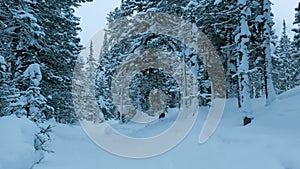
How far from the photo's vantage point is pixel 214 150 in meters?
9.59

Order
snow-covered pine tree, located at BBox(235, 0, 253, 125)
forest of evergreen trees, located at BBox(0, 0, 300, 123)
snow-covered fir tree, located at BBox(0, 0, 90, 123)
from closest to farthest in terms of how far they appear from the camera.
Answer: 1. snow-covered fir tree, located at BBox(0, 0, 90, 123)
2. forest of evergreen trees, located at BBox(0, 0, 300, 123)
3. snow-covered pine tree, located at BBox(235, 0, 253, 125)

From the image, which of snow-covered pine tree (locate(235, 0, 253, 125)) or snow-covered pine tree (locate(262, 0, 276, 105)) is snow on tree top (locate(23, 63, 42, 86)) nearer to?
snow-covered pine tree (locate(235, 0, 253, 125))

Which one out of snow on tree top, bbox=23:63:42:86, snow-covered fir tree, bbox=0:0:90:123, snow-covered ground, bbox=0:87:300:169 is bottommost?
snow-covered ground, bbox=0:87:300:169

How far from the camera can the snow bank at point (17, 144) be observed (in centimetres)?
688

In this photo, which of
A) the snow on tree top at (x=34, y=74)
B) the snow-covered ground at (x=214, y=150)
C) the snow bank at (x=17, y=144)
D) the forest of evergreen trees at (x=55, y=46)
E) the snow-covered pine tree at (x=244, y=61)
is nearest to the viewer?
the snow bank at (x=17, y=144)

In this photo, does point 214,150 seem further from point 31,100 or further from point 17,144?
point 31,100

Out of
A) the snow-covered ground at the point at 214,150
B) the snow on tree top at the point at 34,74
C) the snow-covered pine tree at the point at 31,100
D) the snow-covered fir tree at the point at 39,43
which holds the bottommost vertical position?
the snow-covered ground at the point at 214,150

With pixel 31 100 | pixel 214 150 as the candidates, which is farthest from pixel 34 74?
pixel 214 150

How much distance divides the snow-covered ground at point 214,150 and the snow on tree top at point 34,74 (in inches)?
98.1

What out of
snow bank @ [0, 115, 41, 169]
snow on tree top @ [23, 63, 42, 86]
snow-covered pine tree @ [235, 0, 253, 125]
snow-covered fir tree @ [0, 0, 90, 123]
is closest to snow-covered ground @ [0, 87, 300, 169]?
snow bank @ [0, 115, 41, 169]

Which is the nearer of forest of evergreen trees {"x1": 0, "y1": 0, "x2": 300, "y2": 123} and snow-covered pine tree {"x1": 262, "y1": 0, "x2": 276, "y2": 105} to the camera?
forest of evergreen trees {"x1": 0, "y1": 0, "x2": 300, "y2": 123}

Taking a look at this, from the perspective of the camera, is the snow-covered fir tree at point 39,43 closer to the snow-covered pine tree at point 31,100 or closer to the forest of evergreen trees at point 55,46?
the forest of evergreen trees at point 55,46

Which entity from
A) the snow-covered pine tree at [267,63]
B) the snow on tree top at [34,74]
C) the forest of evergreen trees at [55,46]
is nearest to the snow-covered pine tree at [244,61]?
the forest of evergreen trees at [55,46]

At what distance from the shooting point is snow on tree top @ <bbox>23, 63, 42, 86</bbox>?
510 inches
